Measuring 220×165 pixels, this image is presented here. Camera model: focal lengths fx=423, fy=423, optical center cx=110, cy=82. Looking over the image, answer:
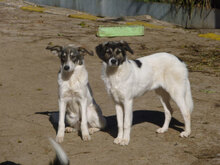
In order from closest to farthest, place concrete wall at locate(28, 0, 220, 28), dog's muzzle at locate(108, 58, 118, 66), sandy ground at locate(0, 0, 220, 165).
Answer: sandy ground at locate(0, 0, 220, 165) → dog's muzzle at locate(108, 58, 118, 66) → concrete wall at locate(28, 0, 220, 28)

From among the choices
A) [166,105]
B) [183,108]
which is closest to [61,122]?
[166,105]

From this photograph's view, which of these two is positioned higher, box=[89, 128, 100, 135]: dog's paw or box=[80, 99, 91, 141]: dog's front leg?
box=[80, 99, 91, 141]: dog's front leg

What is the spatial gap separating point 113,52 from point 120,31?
7.43 metres

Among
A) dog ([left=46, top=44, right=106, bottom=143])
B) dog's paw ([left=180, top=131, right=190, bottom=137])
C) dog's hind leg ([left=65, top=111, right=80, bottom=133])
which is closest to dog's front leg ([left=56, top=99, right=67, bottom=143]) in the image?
dog ([left=46, top=44, right=106, bottom=143])

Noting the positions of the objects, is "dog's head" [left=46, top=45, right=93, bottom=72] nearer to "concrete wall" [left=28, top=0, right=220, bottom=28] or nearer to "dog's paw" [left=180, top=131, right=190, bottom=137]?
"dog's paw" [left=180, top=131, right=190, bottom=137]

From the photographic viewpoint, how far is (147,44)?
12391 millimetres

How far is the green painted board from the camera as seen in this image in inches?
505

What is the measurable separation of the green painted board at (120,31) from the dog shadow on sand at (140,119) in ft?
19.3

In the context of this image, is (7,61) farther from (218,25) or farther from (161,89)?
(218,25)

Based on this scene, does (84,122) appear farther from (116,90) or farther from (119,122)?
(116,90)

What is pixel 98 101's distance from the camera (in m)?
7.81

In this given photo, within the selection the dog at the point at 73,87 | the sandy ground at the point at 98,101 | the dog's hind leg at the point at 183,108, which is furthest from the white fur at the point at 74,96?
the dog's hind leg at the point at 183,108

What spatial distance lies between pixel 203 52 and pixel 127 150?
6.92 meters

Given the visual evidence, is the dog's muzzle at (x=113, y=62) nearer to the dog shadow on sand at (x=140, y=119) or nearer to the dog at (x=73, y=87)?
the dog at (x=73, y=87)
